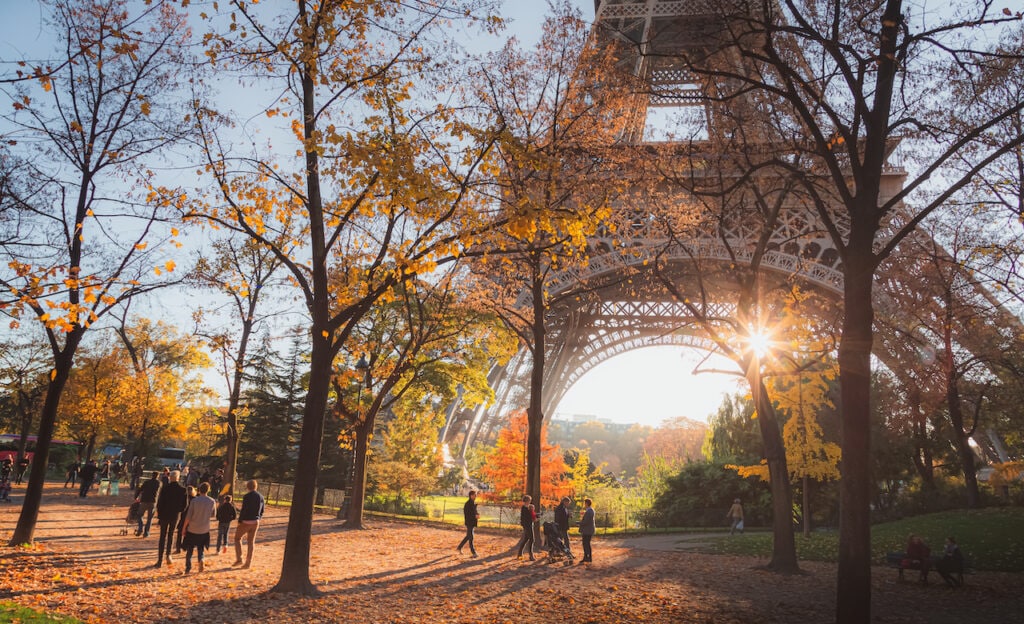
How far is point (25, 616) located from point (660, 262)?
16.3 meters

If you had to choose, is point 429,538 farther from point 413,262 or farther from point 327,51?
point 327,51

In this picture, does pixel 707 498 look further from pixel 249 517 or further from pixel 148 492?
pixel 148 492

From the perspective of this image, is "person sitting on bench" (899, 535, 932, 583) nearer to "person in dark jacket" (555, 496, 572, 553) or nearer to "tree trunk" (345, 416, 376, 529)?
"person in dark jacket" (555, 496, 572, 553)

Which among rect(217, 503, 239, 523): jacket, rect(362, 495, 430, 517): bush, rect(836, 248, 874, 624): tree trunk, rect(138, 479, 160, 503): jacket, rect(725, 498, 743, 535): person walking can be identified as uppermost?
rect(836, 248, 874, 624): tree trunk

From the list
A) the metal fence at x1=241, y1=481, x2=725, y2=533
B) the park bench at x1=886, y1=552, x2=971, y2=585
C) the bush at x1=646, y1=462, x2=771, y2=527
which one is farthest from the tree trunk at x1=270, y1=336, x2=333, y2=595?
the bush at x1=646, y1=462, x2=771, y2=527

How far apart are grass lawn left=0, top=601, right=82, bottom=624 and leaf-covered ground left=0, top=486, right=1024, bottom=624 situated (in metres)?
0.49

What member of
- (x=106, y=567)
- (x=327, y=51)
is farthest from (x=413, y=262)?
(x=106, y=567)

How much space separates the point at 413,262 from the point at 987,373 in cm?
3390

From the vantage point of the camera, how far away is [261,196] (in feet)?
34.7

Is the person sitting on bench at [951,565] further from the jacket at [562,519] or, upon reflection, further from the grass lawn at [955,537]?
the jacket at [562,519]

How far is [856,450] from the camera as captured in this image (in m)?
8.14

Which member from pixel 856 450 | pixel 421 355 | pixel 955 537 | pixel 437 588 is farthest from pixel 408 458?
pixel 856 450

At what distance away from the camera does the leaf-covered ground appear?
336 inches

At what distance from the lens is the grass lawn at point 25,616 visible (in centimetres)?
635
